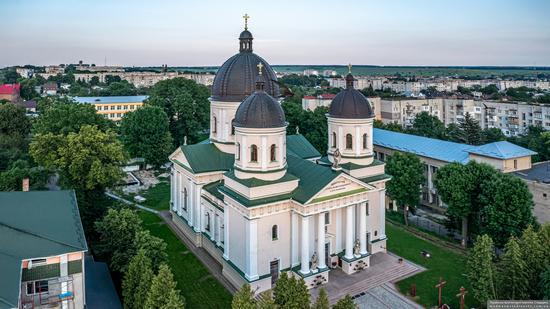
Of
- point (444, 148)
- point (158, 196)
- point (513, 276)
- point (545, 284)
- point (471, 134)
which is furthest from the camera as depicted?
point (471, 134)

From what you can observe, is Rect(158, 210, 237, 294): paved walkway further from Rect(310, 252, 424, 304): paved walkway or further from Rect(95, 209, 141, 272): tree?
Rect(95, 209, 141, 272): tree

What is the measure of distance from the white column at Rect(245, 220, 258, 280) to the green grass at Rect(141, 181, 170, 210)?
16575 millimetres

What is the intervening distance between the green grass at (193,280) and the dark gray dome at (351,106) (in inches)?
489

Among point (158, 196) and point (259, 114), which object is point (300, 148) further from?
point (158, 196)

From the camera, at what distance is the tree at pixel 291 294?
15.4 meters

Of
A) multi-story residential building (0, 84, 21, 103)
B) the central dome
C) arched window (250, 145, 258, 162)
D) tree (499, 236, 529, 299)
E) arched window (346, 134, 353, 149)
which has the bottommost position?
tree (499, 236, 529, 299)

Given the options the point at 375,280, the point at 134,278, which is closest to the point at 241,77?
the point at 134,278

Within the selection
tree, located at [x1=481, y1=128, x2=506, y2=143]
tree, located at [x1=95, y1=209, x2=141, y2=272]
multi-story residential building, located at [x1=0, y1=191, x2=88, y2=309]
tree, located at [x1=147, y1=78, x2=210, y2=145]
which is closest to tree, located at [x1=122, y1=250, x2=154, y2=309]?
multi-story residential building, located at [x1=0, y1=191, x2=88, y2=309]

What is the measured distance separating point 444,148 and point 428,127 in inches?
870

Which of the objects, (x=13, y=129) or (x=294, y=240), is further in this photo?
(x=13, y=129)

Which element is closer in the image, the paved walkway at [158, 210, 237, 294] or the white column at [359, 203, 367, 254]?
the paved walkway at [158, 210, 237, 294]

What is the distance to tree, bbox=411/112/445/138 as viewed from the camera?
196 ft

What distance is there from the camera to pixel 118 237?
22672 millimetres

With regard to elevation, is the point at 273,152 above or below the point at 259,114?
below
